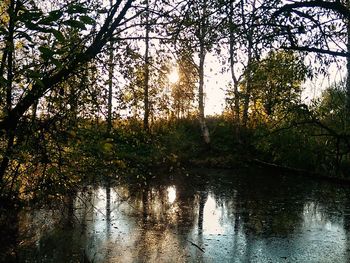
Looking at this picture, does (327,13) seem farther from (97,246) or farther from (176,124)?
(176,124)

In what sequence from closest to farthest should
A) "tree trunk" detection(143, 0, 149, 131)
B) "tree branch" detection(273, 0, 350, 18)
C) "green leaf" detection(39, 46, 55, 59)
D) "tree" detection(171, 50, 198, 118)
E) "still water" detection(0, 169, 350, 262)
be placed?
"green leaf" detection(39, 46, 55, 59) → "tree branch" detection(273, 0, 350, 18) → "tree trunk" detection(143, 0, 149, 131) → "tree" detection(171, 50, 198, 118) → "still water" detection(0, 169, 350, 262)

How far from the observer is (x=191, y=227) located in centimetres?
885

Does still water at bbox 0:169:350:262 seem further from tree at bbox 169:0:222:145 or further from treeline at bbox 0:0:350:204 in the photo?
tree at bbox 169:0:222:145

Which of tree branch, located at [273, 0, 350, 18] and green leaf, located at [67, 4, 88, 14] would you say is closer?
green leaf, located at [67, 4, 88, 14]

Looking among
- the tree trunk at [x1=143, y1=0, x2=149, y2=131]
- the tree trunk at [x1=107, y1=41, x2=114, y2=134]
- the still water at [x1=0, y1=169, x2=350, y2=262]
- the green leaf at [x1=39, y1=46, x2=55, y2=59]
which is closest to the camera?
the green leaf at [x1=39, y1=46, x2=55, y2=59]

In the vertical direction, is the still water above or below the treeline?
below

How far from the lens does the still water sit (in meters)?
6.98

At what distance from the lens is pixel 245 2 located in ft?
16.8

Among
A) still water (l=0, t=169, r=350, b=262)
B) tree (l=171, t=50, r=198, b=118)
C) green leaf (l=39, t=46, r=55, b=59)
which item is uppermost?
tree (l=171, t=50, r=198, b=118)

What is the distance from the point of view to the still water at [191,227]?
6984mm

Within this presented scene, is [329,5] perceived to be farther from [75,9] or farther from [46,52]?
[46,52]

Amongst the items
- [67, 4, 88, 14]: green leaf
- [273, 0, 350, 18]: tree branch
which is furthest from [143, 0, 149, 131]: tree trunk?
[67, 4, 88, 14]: green leaf

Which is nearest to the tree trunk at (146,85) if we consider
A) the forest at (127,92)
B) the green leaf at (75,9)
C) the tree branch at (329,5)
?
the forest at (127,92)

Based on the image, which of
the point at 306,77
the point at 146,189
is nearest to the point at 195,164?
the point at 146,189
